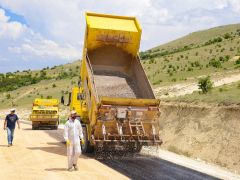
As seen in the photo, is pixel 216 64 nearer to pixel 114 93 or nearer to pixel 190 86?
pixel 190 86

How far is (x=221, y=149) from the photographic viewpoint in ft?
59.8

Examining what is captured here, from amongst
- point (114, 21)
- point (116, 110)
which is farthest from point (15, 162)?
point (114, 21)

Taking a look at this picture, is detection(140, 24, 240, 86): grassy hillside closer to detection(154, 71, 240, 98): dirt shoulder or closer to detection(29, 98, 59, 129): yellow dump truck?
detection(154, 71, 240, 98): dirt shoulder

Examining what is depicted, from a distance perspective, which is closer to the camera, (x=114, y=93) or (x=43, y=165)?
(x=43, y=165)

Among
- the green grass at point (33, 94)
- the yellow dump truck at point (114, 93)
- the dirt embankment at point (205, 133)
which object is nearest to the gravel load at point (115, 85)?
the yellow dump truck at point (114, 93)

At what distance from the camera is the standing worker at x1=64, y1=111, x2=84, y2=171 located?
13219mm

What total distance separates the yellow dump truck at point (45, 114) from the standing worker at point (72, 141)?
790 inches

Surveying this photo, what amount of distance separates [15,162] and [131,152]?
530cm

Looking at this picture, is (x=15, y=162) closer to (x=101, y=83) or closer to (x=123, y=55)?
(x=101, y=83)

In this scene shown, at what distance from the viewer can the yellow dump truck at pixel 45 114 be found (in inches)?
1314

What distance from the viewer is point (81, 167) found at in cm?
1399

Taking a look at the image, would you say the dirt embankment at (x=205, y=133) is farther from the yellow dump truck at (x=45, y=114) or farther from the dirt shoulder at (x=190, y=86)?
the dirt shoulder at (x=190, y=86)

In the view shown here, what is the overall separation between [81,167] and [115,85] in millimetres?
5840

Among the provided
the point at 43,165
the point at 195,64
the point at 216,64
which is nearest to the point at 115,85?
the point at 43,165
